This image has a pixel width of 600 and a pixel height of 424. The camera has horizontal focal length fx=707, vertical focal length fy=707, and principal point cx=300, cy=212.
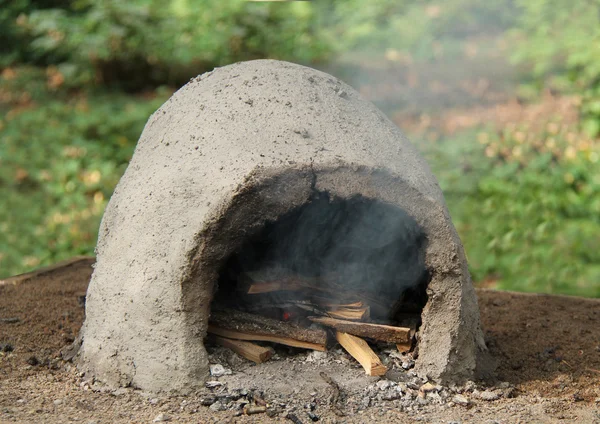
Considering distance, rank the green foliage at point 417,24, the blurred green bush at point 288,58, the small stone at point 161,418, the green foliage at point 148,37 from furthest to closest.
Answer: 1. the green foliage at point 417,24
2. the green foliage at point 148,37
3. the blurred green bush at point 288,58
4. the small stone at point 161,418

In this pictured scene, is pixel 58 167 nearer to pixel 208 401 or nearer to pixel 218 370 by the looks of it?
pixel 218 370

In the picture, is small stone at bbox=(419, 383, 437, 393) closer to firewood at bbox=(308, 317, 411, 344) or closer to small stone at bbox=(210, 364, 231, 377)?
firewood at bbox=(308, 317, 411, 344)

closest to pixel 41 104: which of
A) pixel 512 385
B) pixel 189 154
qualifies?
pixel 189 154

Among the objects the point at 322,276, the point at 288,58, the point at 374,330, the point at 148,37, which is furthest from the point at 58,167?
the point at 374,330

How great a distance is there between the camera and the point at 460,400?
3.18 m

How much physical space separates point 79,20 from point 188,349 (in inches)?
320

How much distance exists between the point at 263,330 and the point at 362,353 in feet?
1.57

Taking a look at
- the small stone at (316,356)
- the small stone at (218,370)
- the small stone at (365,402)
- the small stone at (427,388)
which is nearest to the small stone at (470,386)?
the small stone at (427,388)

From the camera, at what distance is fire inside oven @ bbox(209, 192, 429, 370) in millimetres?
3369

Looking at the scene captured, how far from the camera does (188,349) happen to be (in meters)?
3.03

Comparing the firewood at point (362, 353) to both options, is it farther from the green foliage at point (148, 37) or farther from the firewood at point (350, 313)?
the green foliage at point (148, 37)

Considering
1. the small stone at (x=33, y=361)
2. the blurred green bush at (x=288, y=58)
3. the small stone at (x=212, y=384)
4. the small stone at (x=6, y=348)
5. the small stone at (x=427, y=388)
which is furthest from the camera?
the blurred green bush at (x=288, y=58)

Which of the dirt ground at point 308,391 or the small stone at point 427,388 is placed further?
the small stone at point 427,388

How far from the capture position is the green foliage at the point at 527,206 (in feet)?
19.2
